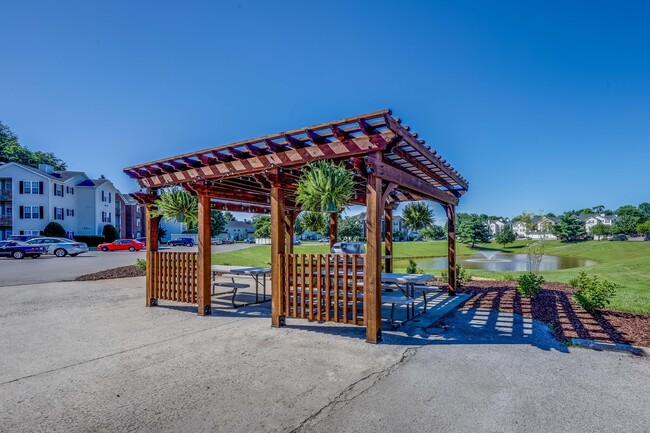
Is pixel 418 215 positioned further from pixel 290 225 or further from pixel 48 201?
pixel 48 201

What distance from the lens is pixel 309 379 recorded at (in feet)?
12.9

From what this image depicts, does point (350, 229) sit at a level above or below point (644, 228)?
above

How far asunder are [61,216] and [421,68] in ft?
139

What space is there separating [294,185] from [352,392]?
14.5ft

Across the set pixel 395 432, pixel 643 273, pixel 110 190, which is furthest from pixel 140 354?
pixel 110 190

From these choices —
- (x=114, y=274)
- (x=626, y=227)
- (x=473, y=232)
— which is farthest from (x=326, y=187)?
(x=626, y=227)

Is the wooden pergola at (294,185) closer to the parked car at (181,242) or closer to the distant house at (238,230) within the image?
the parked car at (181,242)

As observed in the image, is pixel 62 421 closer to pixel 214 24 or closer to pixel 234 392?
pixel 234 392

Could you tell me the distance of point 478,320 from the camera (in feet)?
22.1

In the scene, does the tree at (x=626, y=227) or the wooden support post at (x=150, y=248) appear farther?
the tree at (x=626, y=227)

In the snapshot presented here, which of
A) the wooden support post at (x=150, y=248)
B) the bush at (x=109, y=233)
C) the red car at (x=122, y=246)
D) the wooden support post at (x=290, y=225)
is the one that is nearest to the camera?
the wooden support post at (x=150, y=248)

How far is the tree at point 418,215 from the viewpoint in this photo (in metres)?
9.91

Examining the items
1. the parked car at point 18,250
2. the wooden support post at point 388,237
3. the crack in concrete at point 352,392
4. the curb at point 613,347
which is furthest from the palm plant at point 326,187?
the parked car at point 18,250

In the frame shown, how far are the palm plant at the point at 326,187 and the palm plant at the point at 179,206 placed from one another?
11.8 ft
